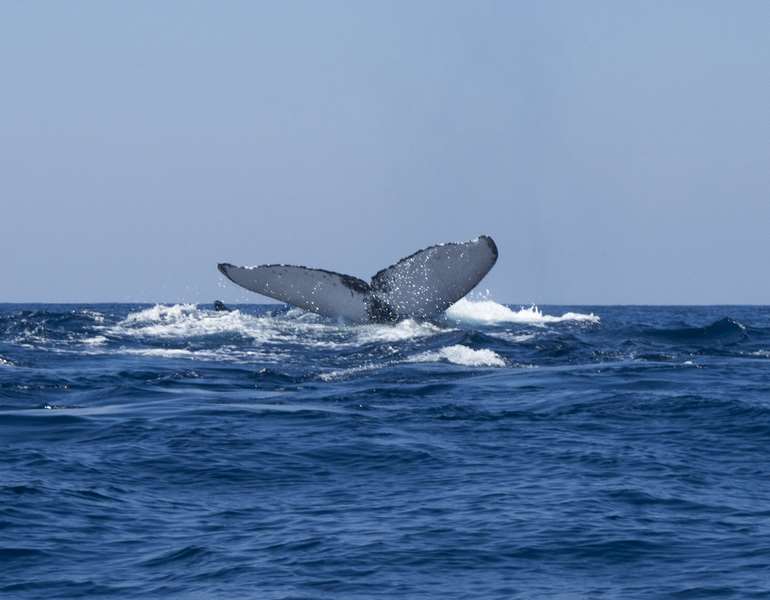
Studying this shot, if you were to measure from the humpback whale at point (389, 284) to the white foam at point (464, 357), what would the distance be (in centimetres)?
118

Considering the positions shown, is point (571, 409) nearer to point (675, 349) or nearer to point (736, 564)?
point (736, 564)

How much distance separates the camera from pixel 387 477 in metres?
10.2

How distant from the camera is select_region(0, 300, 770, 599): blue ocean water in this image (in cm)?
767

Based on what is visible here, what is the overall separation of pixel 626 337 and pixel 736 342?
208 centimetres

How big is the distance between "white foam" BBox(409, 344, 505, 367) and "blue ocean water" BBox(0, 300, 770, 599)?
0.06m

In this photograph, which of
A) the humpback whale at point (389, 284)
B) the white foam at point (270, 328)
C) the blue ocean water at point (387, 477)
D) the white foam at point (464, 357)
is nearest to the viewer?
the blue ocean water at point (387, 477)

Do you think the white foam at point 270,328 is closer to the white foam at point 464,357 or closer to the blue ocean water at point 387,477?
the white foam at point 464,357

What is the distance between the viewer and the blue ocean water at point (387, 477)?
25.2ft

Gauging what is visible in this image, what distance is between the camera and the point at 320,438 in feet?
38.4

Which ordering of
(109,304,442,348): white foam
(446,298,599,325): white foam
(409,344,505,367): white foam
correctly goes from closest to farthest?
1. (409,344,505,367): white foam
2. (109,304,442,348): white foam
3. (446,298,599,325): white foam

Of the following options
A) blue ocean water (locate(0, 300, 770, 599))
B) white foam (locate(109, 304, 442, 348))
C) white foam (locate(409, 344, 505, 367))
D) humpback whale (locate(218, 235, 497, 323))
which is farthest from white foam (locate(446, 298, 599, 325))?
blue ocean water (locate(0, 300, 770, 599))

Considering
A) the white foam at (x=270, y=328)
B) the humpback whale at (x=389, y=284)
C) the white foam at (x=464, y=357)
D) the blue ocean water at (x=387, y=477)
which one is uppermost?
the humpback whale at (x=389, y=284)

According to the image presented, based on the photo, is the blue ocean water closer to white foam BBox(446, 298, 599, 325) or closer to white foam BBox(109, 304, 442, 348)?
white foam BBox(109, 304, 442, 348)

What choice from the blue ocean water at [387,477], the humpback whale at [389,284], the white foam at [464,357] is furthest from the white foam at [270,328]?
the blue ocean water at [387,477]
